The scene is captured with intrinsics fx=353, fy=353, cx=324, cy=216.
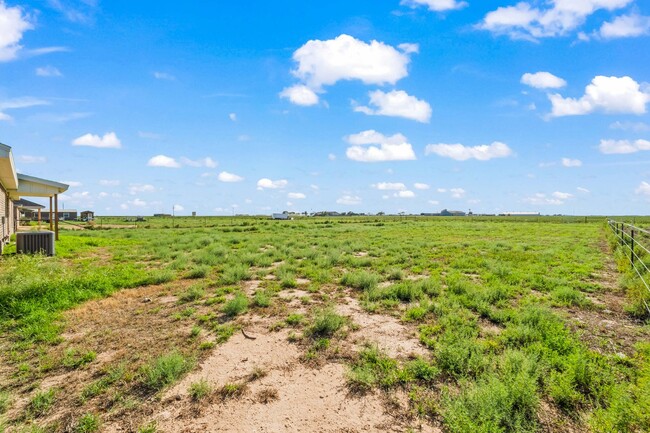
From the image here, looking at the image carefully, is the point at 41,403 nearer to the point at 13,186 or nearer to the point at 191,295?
the point at 191,295

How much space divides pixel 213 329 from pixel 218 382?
2.15 metres

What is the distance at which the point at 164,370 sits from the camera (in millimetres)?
4980

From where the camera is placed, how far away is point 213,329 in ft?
22.8

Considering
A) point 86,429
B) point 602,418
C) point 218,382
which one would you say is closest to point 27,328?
point 86,429

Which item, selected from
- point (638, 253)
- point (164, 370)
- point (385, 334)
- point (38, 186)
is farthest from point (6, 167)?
point (638, 253)

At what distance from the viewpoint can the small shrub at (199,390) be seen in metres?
4.53

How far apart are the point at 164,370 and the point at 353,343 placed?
3037mm

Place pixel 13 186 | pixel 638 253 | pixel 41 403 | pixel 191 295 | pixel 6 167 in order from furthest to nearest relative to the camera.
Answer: pixel 13 186, pixel 6 167, pixel 638 253, pixel 191 295, pixel 41 403

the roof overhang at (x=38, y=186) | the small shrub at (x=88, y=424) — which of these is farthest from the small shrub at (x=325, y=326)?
the roof overhang at (x=38, y=186)

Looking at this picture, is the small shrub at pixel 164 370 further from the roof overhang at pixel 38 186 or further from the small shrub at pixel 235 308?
the roof overhang at pixel 38 186

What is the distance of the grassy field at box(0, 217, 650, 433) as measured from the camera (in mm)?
4156

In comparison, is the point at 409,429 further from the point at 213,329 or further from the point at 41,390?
the point at 41,390

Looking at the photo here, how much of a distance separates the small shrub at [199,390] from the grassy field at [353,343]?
0.02 metres

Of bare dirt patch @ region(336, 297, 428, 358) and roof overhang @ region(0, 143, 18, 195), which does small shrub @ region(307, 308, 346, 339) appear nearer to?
bare dirt patch @ region(336, 297, 428, 358)
